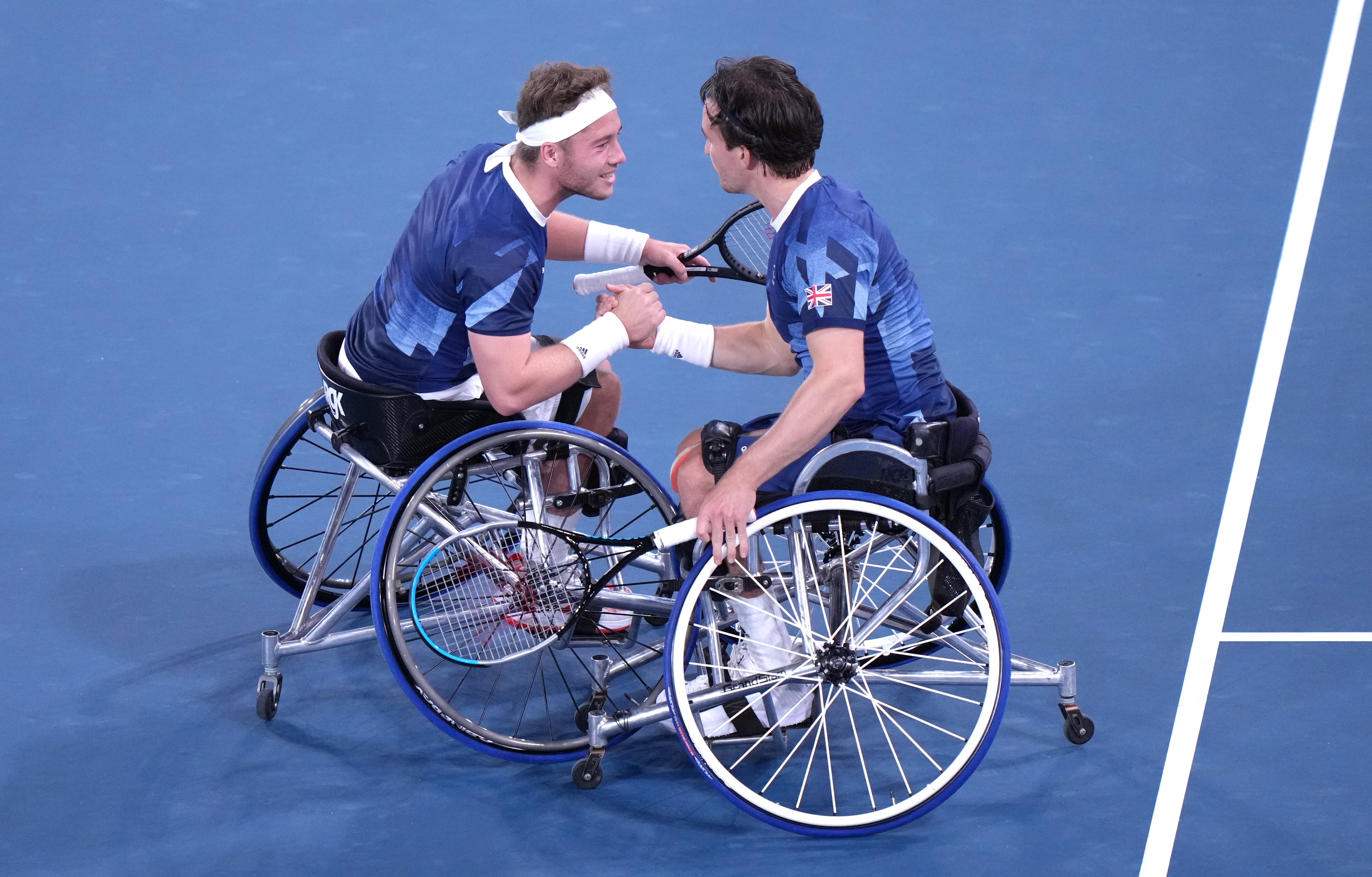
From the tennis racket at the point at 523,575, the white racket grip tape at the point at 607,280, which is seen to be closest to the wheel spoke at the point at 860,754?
the tennis racket at the point at 523,575

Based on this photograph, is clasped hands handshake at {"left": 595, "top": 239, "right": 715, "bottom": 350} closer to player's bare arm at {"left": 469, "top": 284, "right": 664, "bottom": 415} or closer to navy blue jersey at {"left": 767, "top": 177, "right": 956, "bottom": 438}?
player's bare arm at {"left": 469, "top": 284, "right": 664, "bottom": 415}

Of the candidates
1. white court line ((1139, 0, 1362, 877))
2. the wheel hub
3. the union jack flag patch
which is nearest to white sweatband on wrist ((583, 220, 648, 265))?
the union jack flag patch

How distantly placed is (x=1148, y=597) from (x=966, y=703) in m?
0.80

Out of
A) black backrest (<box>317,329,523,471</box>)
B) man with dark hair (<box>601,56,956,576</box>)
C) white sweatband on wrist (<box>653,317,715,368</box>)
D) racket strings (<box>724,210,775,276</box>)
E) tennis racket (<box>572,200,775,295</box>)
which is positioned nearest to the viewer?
man with dark hair (<box>601,56,956,576</box>)

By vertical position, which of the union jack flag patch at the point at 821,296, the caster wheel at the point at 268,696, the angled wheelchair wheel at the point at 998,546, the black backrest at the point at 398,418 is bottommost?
the caster wheel at the point at 268,696

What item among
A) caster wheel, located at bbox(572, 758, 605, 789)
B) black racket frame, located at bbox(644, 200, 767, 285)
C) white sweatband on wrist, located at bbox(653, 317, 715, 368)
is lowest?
caster wheel, located at bbox(572, 758, 605, 789)

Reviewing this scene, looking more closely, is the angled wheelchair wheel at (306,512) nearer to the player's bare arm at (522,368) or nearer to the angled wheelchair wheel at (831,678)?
the player's bare arm at (522,368)

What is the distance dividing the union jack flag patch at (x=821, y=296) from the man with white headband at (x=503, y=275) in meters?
0.58

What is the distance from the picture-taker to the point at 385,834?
364 cm

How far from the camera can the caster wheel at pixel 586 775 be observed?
3.77 meters

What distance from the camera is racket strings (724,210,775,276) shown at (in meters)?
4.25

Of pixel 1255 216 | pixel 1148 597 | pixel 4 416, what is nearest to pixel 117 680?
pixel 4 416

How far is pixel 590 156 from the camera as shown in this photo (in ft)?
12.7

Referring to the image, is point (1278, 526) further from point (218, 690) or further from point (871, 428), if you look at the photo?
point (218, 690)
